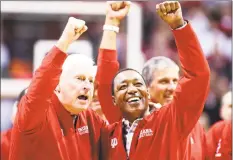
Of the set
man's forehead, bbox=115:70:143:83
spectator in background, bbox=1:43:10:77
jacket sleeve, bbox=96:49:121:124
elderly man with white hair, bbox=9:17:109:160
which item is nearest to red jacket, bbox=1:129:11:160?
jacket sleeve, bbox=96:49:121:124

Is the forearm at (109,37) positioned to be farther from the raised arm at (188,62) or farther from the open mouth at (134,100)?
the raised arm at (188,62)

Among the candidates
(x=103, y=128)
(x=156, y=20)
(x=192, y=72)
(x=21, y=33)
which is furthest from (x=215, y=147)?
(x=156, y=20)

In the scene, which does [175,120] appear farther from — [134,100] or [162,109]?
[134,100]

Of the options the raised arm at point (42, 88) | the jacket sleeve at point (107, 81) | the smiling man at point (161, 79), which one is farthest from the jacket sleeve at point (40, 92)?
the smiling man at point (161, 79)

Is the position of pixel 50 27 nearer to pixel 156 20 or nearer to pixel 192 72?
pixel 156 20

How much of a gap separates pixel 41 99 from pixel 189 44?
2.32ft

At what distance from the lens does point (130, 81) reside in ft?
11.4

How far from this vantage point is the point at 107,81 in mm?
3865

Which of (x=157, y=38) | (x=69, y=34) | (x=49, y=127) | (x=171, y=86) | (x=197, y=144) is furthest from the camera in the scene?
(x=157, y=38)

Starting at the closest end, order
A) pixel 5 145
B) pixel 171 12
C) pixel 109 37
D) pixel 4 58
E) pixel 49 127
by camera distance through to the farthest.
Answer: pixel 171 12 < pixel 49 127 < pixel 109 37 < pixel 5 145 < pixel 4 58

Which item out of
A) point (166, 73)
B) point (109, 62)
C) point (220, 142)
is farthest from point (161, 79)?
point (220, 142)

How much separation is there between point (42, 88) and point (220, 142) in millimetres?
1485

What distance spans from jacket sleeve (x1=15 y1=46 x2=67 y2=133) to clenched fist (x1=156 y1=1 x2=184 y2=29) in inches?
19.2

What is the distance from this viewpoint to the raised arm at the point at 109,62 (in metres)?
3.84
